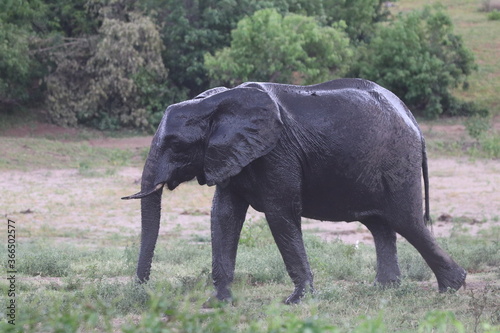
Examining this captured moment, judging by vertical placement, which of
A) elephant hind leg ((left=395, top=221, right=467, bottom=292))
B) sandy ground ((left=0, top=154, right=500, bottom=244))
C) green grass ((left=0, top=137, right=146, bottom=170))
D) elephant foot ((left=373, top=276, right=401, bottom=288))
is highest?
elephant hind leg ((left=395, top=221, right=467, bottom=292))

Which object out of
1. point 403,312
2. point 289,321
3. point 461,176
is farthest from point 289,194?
point 461,176

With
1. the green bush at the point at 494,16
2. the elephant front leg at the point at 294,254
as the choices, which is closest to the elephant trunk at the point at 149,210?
the elephant front leg at the point at 294,254

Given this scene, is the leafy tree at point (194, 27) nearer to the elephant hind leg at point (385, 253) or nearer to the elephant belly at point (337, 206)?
the elephant hind leg at point (385, 253)

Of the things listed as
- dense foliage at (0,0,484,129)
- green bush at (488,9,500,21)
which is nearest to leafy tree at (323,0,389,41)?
dense foliage at (0,0,484,129)

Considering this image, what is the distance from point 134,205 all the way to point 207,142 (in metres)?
8.04

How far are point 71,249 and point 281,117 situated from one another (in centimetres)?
420

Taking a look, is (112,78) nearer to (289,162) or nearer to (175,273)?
(175,273)

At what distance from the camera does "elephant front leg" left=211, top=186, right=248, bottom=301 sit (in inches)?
268

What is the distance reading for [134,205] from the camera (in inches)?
573

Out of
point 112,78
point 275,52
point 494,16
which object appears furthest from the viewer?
point 494,16

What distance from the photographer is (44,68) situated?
26.7 meters

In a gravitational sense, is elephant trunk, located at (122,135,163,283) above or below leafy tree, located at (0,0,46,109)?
above

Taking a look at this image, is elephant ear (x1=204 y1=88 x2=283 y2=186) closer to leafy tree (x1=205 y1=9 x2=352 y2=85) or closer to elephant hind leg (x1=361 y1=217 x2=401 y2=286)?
elephant hind leg (x1=361 y1=217 x2=401 y2=286)

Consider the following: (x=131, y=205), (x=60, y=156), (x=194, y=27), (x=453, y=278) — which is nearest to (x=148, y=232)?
(x=453, y=278)
